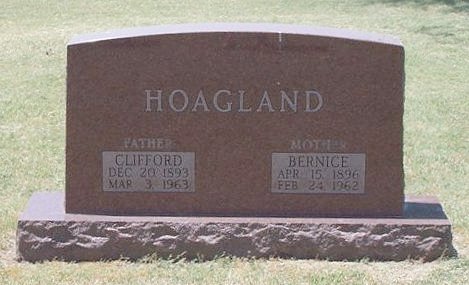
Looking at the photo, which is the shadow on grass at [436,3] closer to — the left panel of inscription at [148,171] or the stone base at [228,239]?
the stone base at [228,239]

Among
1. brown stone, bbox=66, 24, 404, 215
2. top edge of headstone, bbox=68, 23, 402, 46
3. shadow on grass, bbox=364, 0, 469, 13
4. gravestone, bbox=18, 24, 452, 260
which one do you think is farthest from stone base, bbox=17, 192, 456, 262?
shadow on grass, bbox=364, 0, 469, 13

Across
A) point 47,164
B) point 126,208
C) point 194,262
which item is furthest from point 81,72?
point 47,164

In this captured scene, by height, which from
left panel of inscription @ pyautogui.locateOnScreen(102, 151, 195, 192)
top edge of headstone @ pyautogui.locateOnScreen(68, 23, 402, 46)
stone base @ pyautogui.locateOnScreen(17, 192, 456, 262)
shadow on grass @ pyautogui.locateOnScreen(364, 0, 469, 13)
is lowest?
stone base @ pyautogui.locateOnScreen(17, 192, 456, 262)

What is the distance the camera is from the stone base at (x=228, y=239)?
643cm

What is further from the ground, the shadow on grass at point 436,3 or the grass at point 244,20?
the shadow on grass at point 436,3

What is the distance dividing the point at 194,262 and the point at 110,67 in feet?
3.96

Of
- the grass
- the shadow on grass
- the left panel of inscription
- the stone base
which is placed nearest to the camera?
the grass

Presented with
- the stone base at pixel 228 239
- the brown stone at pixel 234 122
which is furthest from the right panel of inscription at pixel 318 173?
the stone base at pixel 228 239

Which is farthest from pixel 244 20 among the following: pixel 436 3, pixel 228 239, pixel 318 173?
pixel 228 239

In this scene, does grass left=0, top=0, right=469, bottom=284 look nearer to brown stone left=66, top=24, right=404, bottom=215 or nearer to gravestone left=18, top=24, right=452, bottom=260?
gravestone left=18, top=24, right=452, bottom=260

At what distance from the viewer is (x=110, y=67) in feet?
21.3

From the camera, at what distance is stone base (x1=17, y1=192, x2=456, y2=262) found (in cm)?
643

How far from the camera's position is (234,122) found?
656cm

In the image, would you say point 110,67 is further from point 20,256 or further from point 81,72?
point 20,256
